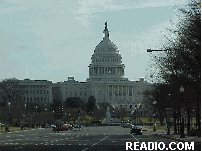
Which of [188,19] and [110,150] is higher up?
[188,19]

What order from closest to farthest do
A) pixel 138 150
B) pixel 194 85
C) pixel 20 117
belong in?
pixel 138 150, pixel 194 85, pixel 20 117

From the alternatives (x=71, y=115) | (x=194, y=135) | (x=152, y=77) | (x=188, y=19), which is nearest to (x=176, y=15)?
(x=188, y=19)

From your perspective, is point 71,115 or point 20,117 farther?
point 71,115

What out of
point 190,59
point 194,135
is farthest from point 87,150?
point 194,135

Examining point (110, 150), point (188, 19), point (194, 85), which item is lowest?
point (110, 150)

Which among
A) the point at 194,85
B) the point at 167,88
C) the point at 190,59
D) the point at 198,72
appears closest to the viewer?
the point at 190,59

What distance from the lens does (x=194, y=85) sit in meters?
52.1

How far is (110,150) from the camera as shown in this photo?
37062 mm

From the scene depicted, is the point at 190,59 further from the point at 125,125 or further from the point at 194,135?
the point at 125,125

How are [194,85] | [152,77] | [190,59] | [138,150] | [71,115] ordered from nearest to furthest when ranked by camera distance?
[138,150], [190,59], [194,85], [152,77], [71,115]

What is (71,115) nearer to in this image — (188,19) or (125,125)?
(125,125)

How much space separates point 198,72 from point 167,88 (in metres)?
24.3

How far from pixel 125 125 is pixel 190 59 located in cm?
10252

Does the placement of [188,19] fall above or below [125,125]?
above
